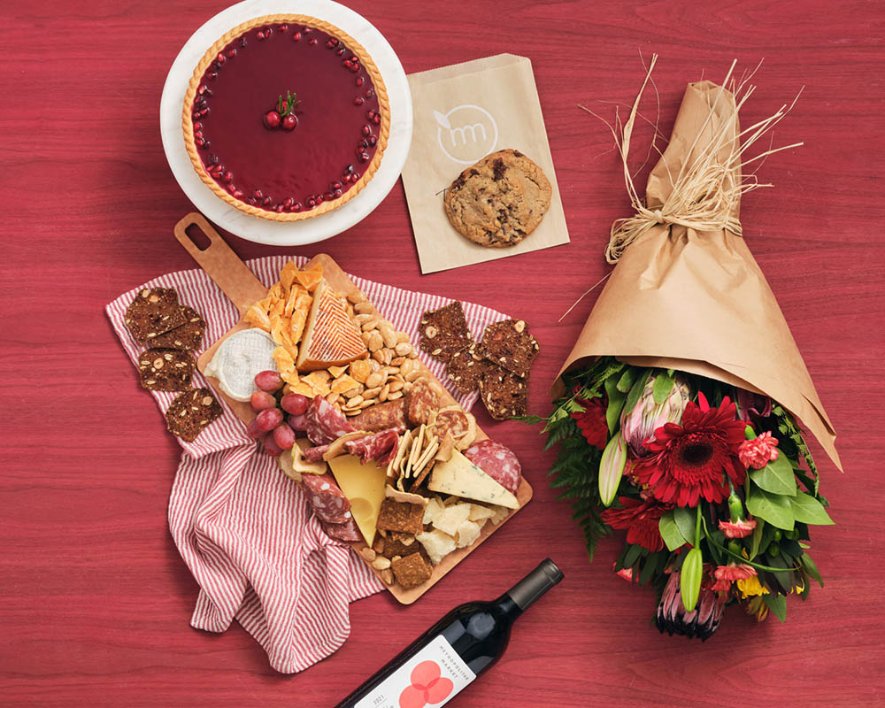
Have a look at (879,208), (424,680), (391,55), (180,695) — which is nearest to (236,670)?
(180,695)

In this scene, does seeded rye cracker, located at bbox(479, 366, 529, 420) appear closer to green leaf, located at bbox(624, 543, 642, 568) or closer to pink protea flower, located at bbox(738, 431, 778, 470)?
green leaf, located at bbox(624, 543, 642, 568)

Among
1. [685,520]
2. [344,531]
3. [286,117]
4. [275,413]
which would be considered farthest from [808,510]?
[286,117]

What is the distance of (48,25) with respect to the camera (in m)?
1.34

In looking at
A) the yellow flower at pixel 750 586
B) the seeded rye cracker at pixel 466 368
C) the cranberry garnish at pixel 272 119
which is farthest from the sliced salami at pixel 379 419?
the yellow flower at pixel 750 586

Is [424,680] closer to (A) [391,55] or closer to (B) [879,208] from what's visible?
(A) [391,55]

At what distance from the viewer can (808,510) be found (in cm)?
113

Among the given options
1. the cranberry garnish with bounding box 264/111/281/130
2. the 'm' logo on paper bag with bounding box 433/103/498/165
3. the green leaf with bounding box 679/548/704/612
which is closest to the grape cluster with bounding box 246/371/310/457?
the cranberry garnish with bounding box 264/111/281/130

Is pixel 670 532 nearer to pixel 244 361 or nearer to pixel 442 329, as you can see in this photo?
pixel 442 329

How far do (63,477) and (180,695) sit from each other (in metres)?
0.43

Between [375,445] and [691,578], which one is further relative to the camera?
[375,445]

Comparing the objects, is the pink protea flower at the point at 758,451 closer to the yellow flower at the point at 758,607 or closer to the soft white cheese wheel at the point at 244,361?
the yellow flower at the point at 758,607

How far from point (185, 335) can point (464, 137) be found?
1.92ft

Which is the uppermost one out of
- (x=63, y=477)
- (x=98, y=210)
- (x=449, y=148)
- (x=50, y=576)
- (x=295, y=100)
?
(x=295, y=100)

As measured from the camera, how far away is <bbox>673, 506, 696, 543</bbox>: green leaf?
1148 millimetres
